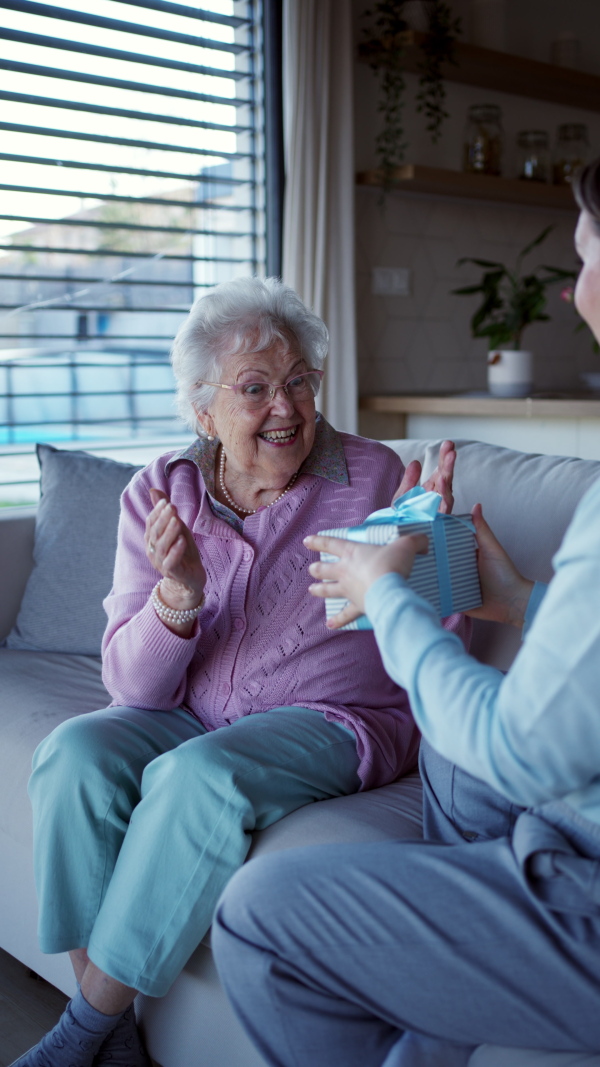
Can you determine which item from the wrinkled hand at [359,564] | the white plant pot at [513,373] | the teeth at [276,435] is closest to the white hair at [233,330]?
the teeth at [276,435]

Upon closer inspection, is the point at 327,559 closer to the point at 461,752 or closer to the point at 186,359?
the point at 461,752

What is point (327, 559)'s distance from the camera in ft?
3.79

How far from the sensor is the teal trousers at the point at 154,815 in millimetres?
1313

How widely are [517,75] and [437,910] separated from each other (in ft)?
11.4

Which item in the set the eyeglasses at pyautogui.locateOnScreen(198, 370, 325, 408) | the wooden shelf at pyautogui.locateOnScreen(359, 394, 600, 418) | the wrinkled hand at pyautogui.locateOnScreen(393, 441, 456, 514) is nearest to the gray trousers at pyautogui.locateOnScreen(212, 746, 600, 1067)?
the wrinkled hand at pyautogui.locateOnScreen(393, 441, 456, 514)

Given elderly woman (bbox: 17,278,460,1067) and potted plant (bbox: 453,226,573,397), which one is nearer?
elderly woman (bbox: 17,278,460,1067)

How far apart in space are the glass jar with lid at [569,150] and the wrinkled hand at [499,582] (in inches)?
118

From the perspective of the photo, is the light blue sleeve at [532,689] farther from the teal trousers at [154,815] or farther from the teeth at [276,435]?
the teeth at [276,435]

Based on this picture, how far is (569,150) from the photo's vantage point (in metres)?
3.96

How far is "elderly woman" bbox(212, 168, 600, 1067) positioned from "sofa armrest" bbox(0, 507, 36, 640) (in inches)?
55.7

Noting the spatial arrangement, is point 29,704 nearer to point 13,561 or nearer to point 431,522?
point 13,561

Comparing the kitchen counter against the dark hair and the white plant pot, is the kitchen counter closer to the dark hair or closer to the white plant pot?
the white plant pot

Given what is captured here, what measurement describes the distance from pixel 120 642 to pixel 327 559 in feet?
1.81

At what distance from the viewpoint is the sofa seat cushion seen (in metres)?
1.67
